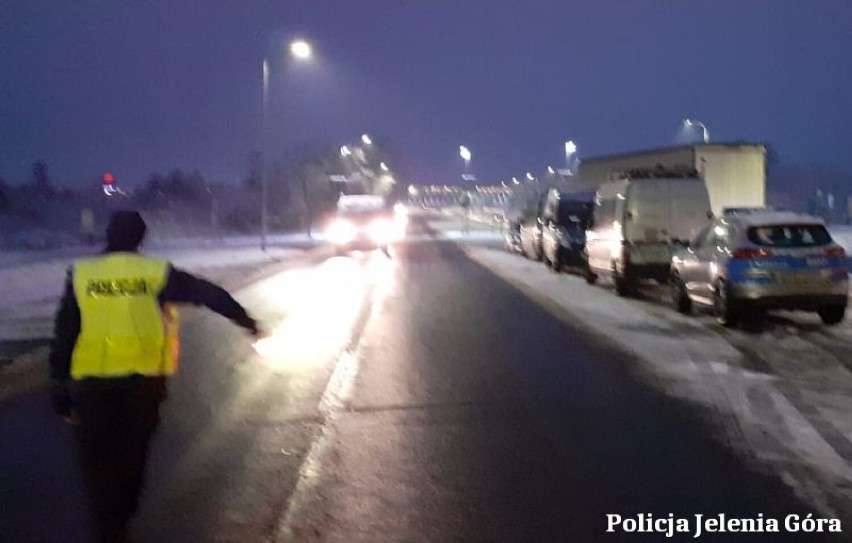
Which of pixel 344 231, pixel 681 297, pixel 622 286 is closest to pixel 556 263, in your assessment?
pixel 622 286

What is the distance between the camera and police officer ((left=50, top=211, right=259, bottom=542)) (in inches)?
221

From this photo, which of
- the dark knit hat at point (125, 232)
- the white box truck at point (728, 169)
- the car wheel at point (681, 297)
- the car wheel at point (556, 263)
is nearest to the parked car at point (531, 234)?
the car wheel at point (556, 263)

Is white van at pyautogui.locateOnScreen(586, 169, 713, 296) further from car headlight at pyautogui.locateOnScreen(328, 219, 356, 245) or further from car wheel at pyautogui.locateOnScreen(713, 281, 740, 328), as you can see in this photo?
car headlight at pyautogui.locateOnScreen(328, 219, 356, 245)

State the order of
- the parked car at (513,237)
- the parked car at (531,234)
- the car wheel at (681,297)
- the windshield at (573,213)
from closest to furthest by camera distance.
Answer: the car wheel at (681,297), the windshield at (573,213), the parked car at (531,234), the parked car at (513,237)

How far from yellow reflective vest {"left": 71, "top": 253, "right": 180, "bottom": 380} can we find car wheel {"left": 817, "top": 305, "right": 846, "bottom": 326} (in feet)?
43.6

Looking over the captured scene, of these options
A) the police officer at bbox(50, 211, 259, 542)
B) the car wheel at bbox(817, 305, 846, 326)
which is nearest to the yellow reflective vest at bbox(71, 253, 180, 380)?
the police officer at bbox(50, 211, 259, 542)

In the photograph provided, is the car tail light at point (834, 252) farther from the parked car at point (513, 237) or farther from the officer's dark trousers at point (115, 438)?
the parked car at point (513, 237)

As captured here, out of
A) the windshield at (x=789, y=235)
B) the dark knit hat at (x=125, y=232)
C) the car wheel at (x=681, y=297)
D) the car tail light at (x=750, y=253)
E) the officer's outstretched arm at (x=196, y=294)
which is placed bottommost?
the car wheel at (x=681, y=297)

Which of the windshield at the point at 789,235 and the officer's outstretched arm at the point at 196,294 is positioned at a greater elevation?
the officer's outstretched arm at the point at 196,294

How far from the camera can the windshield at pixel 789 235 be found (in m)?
16.9

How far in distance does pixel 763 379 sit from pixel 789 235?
17.3 ft

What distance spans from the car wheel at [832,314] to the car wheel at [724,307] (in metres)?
1.29

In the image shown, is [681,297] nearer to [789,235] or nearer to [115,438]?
[789,235]

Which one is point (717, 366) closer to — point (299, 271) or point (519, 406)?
point (519, 406)
